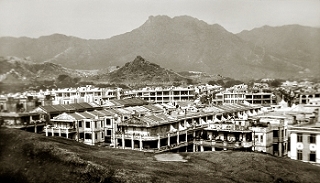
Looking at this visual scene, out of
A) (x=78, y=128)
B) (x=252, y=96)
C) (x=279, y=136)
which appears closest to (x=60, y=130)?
(x=78, y=128)

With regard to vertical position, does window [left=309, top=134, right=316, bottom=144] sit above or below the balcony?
above

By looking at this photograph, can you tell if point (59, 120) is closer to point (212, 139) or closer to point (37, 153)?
point (212, 139)

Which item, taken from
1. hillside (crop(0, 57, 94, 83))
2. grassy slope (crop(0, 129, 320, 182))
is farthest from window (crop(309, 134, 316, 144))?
hillside (crop(0, 57, 94, 83))

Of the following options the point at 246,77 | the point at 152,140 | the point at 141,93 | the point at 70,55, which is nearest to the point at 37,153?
the point at 152,140

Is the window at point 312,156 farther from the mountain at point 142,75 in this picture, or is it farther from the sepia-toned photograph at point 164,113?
the mountain at point 142,75

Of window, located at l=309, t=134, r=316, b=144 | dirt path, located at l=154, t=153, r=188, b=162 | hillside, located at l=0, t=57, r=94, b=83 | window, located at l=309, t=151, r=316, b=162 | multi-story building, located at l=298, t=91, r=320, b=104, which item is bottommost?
window, located at l=309, t=151, r=316, b=162

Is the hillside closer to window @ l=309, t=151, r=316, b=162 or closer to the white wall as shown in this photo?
the white wall
